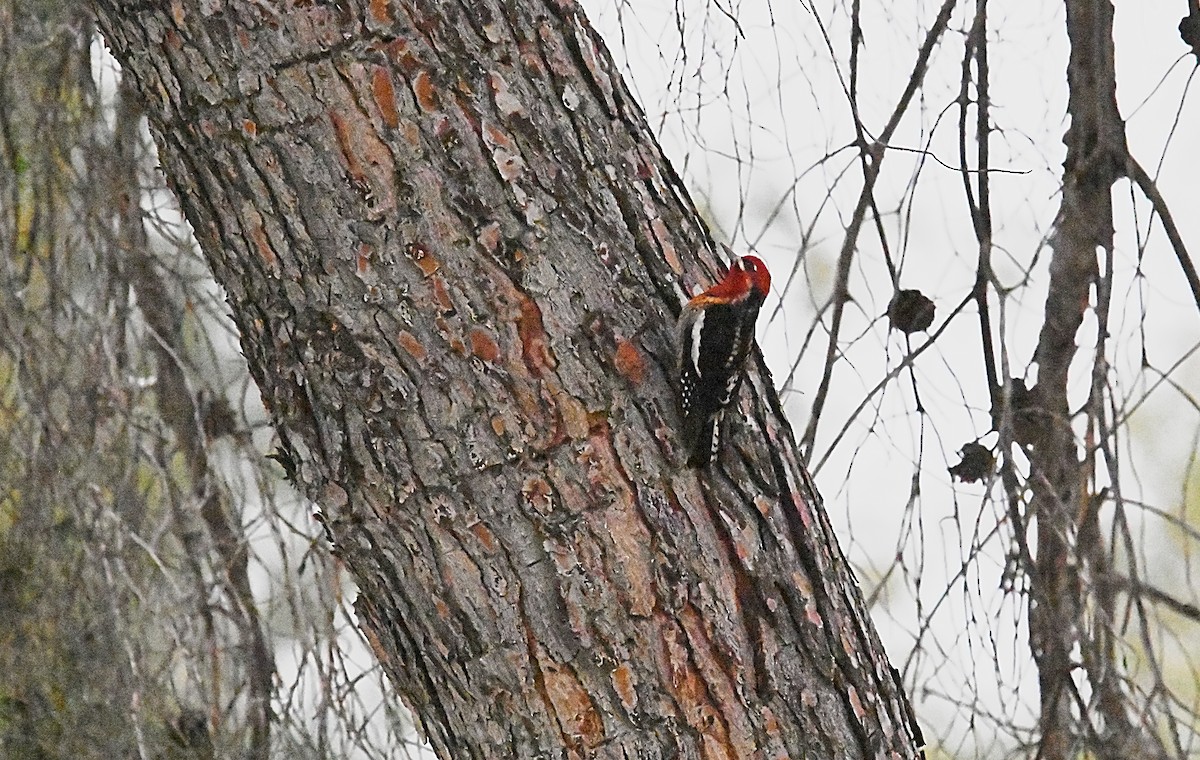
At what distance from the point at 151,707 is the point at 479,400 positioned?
128 cm

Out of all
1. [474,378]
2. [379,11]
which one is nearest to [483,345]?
[474,378]

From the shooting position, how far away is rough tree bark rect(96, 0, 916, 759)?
1479 millimetres

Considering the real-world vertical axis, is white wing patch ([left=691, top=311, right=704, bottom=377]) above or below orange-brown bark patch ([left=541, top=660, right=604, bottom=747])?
above

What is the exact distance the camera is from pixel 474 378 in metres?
1.49

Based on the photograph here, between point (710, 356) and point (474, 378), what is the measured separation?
0.31 m

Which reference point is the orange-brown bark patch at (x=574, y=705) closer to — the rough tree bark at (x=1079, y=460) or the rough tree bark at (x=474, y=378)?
the rough tree bark at (x=474, y=378)

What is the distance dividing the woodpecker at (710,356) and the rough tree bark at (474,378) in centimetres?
3

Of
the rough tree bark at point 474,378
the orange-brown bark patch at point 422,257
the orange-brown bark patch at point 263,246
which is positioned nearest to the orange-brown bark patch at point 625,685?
the rough tree bark at point 474,378

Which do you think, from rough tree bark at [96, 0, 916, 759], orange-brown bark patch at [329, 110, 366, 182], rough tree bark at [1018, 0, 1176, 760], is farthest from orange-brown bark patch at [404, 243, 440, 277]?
rough tree bark at [1018, 0, 1176, 760]

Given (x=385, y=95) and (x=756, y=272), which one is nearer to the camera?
(x=385, y=95)

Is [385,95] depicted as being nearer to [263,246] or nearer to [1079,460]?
[263,246]

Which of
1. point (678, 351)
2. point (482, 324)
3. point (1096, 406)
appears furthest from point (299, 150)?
point (1096, 406)

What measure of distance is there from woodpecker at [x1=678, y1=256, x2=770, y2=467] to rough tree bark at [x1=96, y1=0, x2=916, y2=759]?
31mm

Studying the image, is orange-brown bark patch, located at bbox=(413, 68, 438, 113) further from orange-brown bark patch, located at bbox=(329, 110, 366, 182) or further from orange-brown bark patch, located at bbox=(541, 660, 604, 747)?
orange-brown bark patch, located at bbox=(541, 660, 604, 747)
